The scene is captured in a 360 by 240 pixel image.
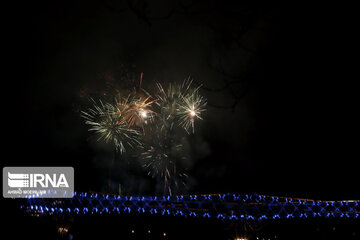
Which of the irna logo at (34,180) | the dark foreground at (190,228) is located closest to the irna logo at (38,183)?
the irna logo at (34,180)

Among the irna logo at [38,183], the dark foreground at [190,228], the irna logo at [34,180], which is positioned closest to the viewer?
the irna logo at [38,183]

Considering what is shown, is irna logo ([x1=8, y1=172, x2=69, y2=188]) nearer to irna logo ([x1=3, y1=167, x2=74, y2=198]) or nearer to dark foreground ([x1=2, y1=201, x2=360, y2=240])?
irna logo ([x1=3, y1=167, x2=74, y2=198])

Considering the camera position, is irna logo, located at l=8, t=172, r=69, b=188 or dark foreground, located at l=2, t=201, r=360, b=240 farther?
dark foreground, located at l=2, t=201, r=360, b=240

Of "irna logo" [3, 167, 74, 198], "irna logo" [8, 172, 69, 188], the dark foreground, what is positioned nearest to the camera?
"irna logo" [3, 167, 74, 198]

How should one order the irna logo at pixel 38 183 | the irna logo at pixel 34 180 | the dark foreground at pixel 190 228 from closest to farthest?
the irna logo at pixel 38 183 → the irna logo at pixel 34 180 → the dark foreground at pixel 190 228

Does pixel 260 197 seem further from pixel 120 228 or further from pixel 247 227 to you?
pixel 120 228

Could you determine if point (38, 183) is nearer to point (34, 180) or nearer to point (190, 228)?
point (34, 180)

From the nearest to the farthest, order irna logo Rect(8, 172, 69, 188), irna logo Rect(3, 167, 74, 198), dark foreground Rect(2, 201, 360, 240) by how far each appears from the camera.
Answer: irna logo Rect(3, 167, 74, 198)
irna logo Rect(8, 172, 69, 188)
dark foreground Rect(2, 201, 360, 240)

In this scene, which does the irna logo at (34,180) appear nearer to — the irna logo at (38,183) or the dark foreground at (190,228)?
the irna logo at (38,183)

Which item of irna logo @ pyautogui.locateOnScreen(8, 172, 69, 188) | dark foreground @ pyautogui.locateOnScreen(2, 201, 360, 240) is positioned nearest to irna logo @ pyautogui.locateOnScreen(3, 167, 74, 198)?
irna logo @ pyautogui.locateOnScreen(8, 172, 69, 188)

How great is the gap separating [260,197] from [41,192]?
15.2 metres

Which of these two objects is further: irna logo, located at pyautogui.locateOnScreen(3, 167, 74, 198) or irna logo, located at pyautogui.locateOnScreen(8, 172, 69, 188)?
irna logo, located at pyautogui.locateOnScreen(8, 172, 69, 188)

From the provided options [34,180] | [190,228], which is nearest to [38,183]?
[34,180]

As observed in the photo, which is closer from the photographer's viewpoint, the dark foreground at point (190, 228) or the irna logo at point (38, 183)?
the irna logo at point (38, 183)
